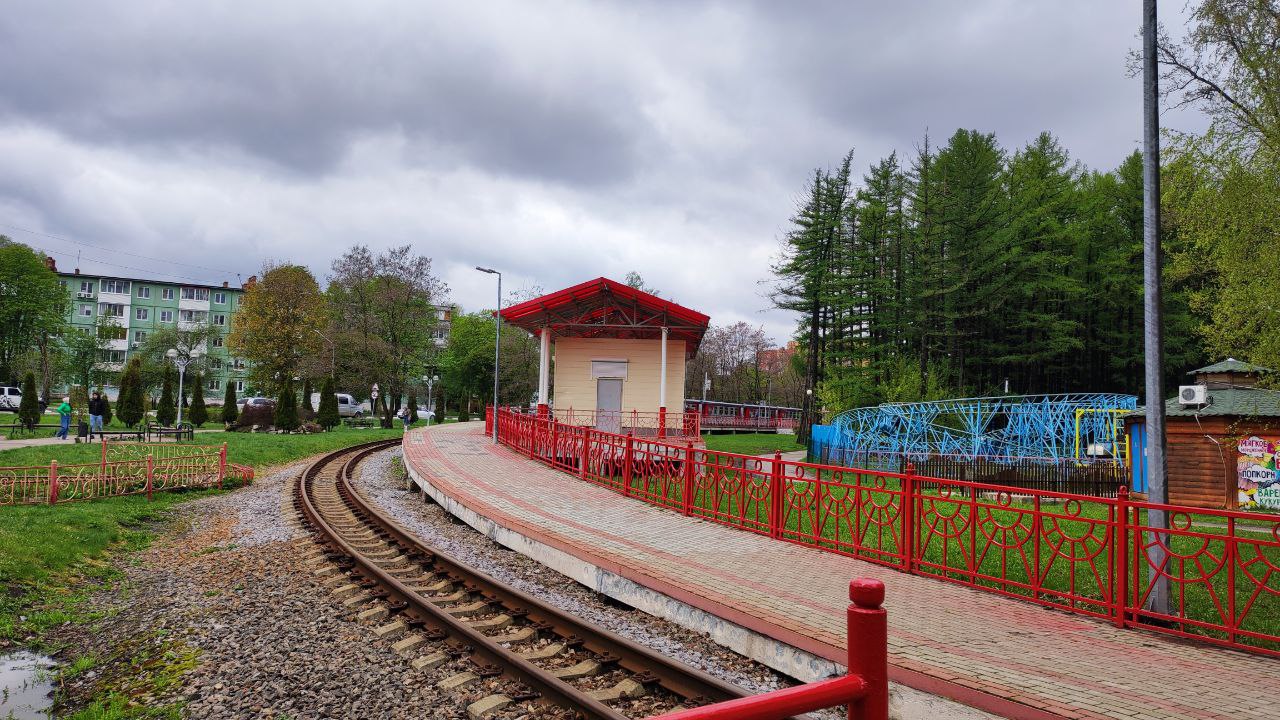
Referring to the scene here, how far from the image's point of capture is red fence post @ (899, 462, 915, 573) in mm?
7809

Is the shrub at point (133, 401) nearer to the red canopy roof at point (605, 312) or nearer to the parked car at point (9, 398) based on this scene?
the parked car at point (9, 398)

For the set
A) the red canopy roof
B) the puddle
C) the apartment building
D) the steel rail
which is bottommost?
the puddle

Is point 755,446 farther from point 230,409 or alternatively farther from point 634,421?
point 230,409

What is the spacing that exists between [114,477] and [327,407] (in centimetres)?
2093

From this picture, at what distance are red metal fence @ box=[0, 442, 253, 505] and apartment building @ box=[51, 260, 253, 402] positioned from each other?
58154 mm

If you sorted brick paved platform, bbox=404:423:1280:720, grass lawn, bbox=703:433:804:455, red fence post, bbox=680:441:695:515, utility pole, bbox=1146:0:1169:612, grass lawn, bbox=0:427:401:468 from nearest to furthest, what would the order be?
brick paved platform, bbox=404:423:1280:720 < utility pole, bbox=1146:0:1169:612 < red fence post, bbox=680:441:695:515 < grass lawn, bbox=0:427:401:468 < grass lawn, bbox=703:433:804:455

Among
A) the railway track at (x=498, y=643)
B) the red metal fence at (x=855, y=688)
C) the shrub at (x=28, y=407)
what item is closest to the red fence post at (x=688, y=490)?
the railway track at (x=498, y=643)

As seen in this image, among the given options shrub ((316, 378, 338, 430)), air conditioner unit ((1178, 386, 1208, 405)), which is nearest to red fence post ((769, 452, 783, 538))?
air conditioner unit ((1178, 386, 1208, 405))

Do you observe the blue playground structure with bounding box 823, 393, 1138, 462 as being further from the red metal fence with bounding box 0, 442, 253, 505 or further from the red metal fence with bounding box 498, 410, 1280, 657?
the red metal fence with bounding box 0, 442, 253, 505

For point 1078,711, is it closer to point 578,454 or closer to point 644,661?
point 644,661

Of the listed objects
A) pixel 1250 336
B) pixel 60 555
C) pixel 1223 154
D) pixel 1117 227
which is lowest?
pixel 60 555

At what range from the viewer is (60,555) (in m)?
9.00

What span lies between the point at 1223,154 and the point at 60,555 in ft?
58.2

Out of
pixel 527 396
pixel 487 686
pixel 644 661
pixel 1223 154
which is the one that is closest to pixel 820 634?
pixel 644 661
